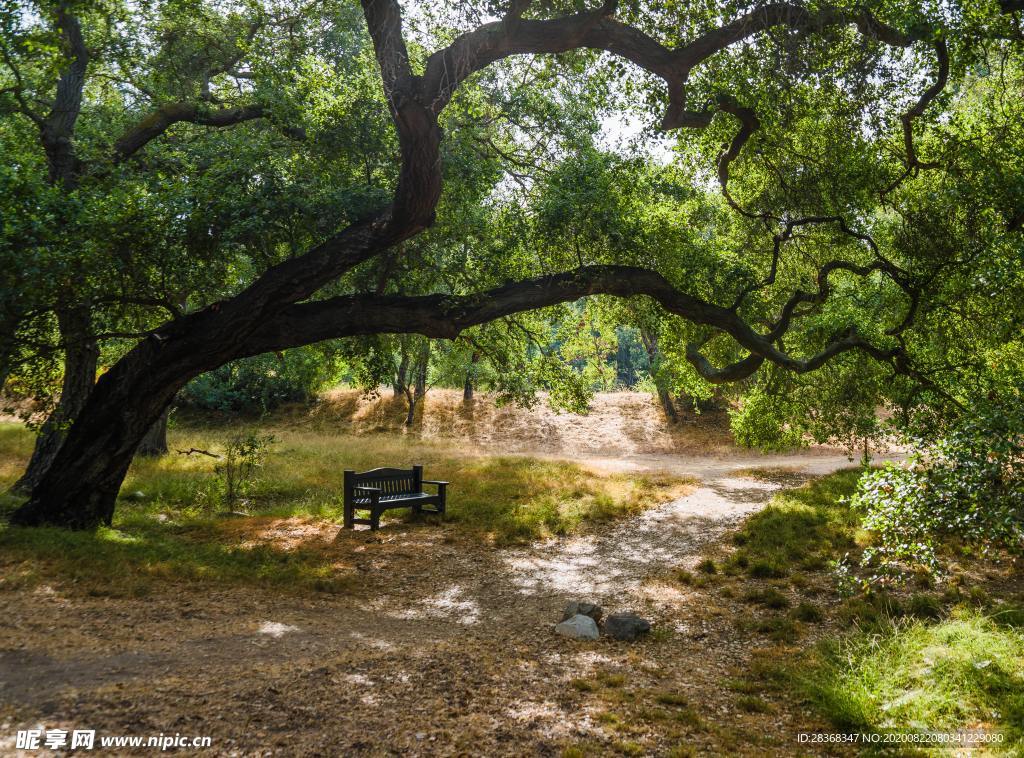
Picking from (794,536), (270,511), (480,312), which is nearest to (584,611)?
(480,312)

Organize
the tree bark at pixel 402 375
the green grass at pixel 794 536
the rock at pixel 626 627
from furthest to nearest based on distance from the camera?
the tree bark at pixel 402 375 < the green grass at pixel 794 536 < the rock at pixel 626 627

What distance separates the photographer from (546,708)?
4.99 m

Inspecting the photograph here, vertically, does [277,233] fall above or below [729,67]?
below

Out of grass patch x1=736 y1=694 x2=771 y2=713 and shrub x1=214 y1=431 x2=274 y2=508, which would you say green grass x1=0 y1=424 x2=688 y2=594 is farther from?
grass patch x1=736 y1=694 x2=771 y2=713

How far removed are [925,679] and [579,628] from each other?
315cm

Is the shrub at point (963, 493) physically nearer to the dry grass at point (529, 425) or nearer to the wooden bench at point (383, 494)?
the wooden bench at point (383, 494)

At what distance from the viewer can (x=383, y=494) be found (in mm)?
12234

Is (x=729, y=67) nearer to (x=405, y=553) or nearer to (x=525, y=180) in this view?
(x=525, y=180)

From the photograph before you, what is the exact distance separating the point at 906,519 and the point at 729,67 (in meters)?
6.87

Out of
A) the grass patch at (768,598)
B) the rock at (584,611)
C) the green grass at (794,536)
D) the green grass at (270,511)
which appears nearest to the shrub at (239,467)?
the green grass at (270,511)

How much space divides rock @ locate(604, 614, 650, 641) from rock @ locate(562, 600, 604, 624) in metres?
0.22

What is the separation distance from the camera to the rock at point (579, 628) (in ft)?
22.2

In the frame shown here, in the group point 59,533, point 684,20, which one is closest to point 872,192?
point 684,20

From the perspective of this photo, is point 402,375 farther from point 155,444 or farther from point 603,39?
point 603,39
